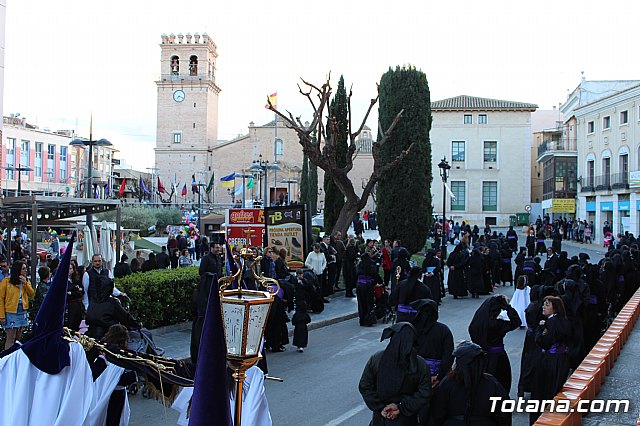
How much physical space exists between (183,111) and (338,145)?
55.1m

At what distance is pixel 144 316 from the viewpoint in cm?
1174

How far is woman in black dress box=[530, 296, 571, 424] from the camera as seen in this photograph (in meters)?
7.15

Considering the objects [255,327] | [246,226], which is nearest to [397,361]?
[255,327]

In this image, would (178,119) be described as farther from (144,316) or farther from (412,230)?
(144,316)

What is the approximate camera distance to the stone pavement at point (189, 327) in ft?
36.3

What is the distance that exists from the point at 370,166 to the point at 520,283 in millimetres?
66362

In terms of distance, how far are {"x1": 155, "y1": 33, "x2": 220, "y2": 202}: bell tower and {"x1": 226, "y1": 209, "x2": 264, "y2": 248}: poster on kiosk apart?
60.1 meters

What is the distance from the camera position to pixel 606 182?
41500 mm

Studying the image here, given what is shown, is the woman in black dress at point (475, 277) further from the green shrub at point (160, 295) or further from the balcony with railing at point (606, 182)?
Result: the balcony with railing at point (606, 182)

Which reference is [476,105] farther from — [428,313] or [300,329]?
[428,313]

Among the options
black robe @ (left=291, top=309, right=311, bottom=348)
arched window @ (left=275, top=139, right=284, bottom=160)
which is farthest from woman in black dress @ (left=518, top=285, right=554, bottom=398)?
arched window @ (left=275, top=139, right=284, bottom=160)

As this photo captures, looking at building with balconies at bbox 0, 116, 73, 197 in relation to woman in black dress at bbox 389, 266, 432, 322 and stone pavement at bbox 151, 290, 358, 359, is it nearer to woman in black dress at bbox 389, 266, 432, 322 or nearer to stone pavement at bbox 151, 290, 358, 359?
stone pavement at bbox 151, 290, 358, 359

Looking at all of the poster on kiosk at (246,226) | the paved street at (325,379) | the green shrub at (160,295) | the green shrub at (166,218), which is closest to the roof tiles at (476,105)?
the green shrub at (166,218)

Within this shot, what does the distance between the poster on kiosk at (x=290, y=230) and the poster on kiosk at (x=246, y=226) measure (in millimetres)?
1012
